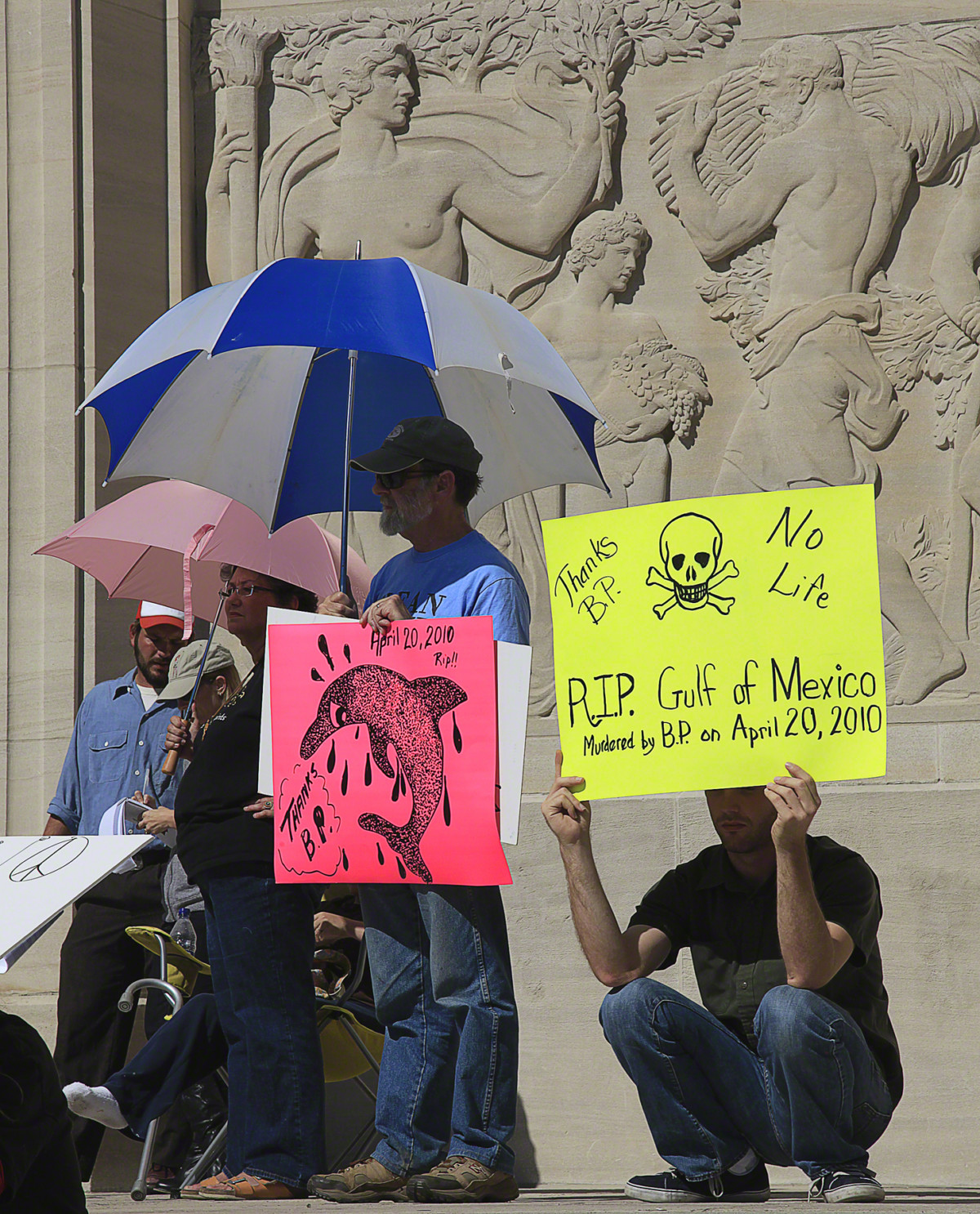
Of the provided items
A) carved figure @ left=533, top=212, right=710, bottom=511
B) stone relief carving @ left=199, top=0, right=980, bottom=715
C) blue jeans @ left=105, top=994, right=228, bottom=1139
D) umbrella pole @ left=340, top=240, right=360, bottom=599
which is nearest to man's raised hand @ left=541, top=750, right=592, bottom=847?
umbrella pole @ left=340, top=240, right=360, bottom=599

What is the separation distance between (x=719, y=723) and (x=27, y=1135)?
5.90 ft

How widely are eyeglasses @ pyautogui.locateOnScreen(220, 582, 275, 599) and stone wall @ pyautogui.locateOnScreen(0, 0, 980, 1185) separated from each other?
2.43 metres

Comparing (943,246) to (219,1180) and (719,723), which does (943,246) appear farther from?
(219,1180)

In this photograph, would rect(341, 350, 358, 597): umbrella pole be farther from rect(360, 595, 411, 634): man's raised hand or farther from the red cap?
the red cap

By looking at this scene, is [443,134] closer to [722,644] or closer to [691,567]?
[691,567]

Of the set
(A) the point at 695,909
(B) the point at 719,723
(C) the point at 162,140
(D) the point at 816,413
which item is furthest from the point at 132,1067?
(C) the point at 162,140

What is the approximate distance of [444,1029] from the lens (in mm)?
4102

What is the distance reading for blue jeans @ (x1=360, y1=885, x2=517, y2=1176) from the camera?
158 inches

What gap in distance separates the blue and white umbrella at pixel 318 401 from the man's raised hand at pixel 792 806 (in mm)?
1229

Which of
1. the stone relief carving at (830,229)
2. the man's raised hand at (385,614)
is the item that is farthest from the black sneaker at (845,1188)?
the stone relief carving at (830,229)

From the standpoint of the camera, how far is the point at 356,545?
24.3 feet

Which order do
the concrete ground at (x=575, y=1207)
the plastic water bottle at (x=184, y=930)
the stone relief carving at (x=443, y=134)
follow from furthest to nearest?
the stone relief carving at (x=443, y=134) → the plastic water bottle at (x=184, y=930) → the concrete ground at (x=575, y=1207)

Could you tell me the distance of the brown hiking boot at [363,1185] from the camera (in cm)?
400

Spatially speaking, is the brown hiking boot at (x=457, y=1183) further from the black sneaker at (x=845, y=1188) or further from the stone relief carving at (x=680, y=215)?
the stone relief carving at (x=680, y=215)
